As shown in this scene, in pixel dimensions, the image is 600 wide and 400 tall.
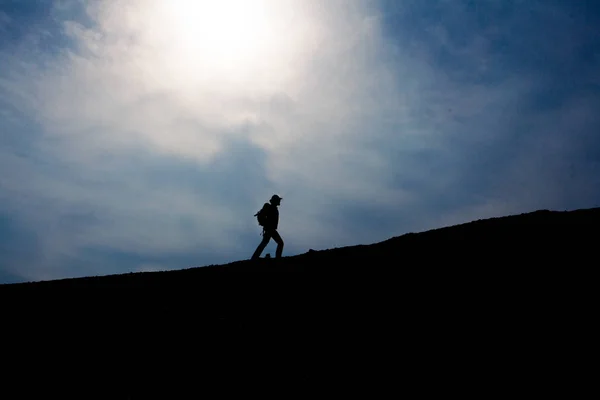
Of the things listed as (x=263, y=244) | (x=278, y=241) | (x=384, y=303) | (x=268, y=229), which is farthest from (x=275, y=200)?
(x=384, y=303)

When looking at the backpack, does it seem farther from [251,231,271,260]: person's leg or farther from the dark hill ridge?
the dark hill ridge

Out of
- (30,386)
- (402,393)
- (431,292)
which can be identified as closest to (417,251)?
(431,292)

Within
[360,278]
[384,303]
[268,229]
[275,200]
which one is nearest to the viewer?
Answer: [384,303]

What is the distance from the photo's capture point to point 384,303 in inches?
332

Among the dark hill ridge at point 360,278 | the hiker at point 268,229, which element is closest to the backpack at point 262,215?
the hiker at point 268,229

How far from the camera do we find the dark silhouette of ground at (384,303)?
6582mm

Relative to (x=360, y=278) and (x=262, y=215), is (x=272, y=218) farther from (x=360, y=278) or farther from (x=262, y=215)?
(x=360, y=278)

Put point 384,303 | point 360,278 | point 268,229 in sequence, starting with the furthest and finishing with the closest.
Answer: point 268,229, point 360,278, point 384,303

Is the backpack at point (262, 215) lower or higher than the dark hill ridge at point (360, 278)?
higher

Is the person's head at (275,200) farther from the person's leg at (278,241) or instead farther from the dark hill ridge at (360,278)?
the dark hill ridge at (360,278)

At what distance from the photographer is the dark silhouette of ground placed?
259 inches

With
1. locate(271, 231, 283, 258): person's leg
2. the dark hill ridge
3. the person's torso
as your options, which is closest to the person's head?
the person's torso

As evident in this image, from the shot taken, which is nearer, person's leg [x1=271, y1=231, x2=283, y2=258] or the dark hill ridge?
the dark hill ridge

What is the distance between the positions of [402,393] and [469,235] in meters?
6.02
